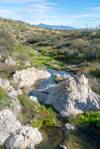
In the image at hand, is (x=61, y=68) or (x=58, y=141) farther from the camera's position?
(x=61, y=68)

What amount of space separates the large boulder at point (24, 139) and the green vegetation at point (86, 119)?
4.85 meters

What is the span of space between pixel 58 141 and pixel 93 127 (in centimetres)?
424

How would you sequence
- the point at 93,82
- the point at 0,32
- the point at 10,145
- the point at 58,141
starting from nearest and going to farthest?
1. the point at 10,145
2. the point at 58,141
3. the point at 93,82
4. the point at 0,32

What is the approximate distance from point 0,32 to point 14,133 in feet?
143

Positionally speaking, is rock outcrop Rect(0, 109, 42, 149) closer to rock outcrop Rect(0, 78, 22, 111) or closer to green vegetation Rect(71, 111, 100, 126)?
rock outcrop Rect(0, 78, 22, 111)

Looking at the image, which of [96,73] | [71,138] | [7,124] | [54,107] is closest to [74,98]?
[54,107]

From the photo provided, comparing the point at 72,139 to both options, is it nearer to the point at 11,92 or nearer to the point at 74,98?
the point at 74,98

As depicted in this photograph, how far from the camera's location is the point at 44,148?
88.9 ft

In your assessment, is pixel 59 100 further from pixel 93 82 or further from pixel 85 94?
pixel 93 82

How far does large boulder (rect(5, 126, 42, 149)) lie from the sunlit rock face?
5.82 metres

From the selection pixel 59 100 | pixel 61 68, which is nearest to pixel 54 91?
pixel 59 100

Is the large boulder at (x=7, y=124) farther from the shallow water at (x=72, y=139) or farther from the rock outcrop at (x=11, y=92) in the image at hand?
the shallow water at (x=72, y=139)

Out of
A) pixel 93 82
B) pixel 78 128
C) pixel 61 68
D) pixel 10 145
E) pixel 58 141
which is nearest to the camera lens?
pixel 10 145

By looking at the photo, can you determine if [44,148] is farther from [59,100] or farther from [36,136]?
[59,100]
